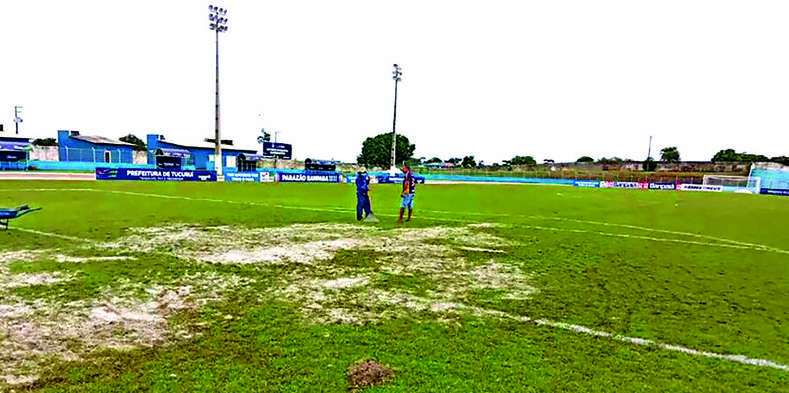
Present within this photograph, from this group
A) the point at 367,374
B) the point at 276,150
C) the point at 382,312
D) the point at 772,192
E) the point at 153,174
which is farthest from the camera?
the point at 276,150

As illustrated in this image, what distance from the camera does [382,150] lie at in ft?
446

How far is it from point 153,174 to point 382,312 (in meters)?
40.3

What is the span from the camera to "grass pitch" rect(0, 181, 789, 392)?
13.2 feet


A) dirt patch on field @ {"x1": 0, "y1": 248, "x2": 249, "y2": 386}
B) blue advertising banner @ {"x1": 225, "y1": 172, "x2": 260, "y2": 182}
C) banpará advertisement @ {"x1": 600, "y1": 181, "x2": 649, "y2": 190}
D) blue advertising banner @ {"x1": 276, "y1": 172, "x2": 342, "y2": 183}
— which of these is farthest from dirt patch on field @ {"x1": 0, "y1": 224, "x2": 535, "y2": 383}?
banpará advertisement @ {"x1": 600, "y1": 181, "x2": 649, "y2": 190}

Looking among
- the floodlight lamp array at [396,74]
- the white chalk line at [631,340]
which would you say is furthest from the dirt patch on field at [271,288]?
the floodlight lamp array at [396,74]

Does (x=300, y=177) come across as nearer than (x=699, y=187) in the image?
Yes

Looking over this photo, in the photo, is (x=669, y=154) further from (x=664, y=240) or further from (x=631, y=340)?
(x=631, y=340)

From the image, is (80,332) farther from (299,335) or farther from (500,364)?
(500,364)

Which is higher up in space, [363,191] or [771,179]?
[771,179]

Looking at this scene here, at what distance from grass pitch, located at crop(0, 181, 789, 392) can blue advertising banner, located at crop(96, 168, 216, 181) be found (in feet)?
98.5

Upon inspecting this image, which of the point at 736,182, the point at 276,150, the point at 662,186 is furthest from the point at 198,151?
the point at 736,182

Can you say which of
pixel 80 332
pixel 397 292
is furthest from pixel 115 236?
pixel 397 292

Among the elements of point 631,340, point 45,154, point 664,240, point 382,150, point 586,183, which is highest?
point 382,150

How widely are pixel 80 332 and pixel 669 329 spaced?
21.4 feet
